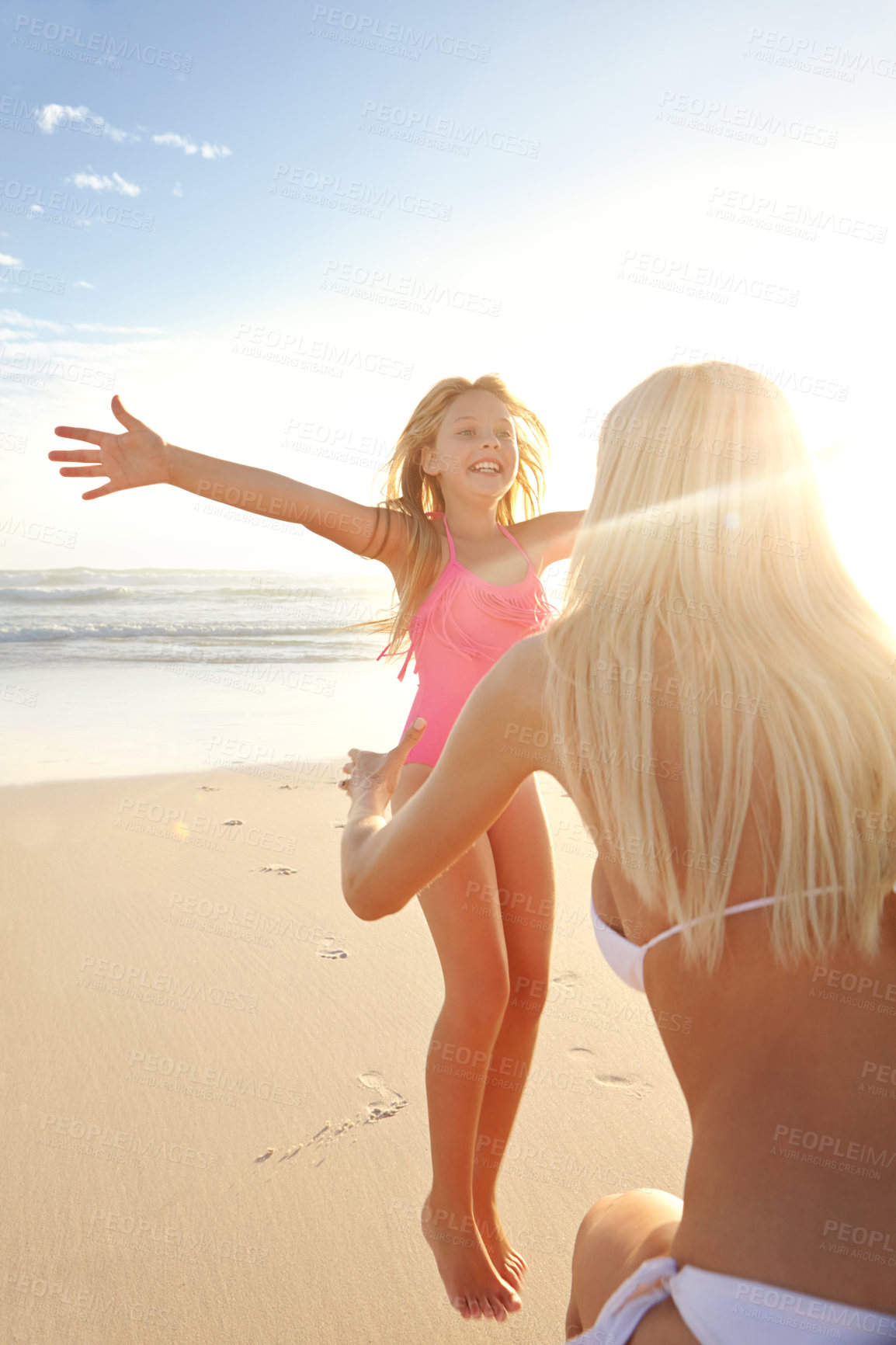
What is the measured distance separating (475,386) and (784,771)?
99.1 inches

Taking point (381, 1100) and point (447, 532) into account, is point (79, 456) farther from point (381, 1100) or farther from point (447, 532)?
point (381, 1100)

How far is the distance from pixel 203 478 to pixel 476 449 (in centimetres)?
98

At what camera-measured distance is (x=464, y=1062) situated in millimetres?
2436

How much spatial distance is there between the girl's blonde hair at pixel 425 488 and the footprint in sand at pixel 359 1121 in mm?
1542

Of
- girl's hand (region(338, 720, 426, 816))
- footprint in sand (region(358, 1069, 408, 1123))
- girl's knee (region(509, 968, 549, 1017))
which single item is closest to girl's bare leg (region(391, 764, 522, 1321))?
girl's knee (region(509, 968, 549, 1017))

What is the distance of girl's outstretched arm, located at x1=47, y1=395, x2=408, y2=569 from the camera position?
8.71 feet

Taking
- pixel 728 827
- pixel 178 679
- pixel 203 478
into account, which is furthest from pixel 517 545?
pixel 178 679

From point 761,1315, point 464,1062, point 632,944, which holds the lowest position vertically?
point 464,1062

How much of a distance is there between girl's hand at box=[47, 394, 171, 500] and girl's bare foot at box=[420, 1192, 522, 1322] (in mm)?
2261

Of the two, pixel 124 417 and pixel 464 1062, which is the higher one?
pixel 124 417

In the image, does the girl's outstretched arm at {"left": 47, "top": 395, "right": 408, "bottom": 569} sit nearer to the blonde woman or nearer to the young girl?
the young girl

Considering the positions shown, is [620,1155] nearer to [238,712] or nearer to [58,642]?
[238,712]

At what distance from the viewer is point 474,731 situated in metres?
1.46

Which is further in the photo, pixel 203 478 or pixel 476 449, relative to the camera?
pixel 476 449
